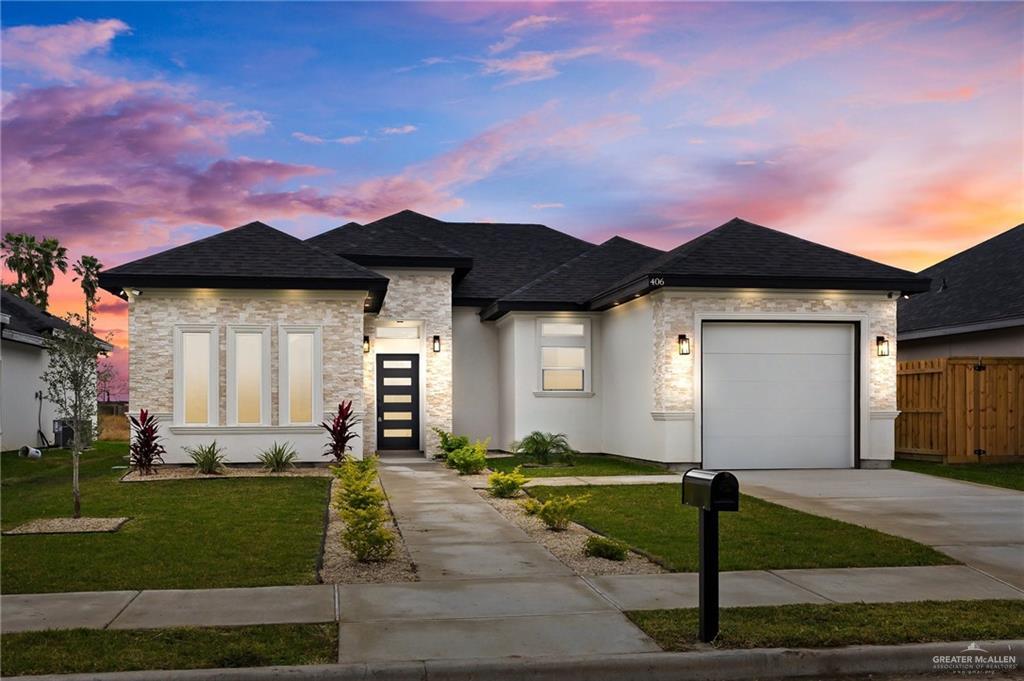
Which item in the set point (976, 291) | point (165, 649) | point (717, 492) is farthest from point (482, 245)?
point (165, 649)

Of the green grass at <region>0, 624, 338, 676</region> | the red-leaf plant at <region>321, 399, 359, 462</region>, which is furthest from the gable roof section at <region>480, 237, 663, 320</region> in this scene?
the green grass at <region>0, 624, 338, 676</region>

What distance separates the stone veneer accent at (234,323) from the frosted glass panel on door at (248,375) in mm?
237

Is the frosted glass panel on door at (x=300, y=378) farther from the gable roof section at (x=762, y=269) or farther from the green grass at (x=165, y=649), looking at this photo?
the green grass at (x=165, y=649)

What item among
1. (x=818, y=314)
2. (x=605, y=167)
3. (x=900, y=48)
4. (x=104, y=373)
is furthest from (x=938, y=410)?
(x=104, y=373)

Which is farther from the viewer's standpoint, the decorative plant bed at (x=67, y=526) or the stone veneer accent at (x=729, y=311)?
the stone veneer accent at (x=729, y=311)

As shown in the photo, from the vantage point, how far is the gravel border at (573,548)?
840 cm

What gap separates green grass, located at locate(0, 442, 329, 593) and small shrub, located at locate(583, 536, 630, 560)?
2.69 metres

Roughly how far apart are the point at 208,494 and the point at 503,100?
1032cm

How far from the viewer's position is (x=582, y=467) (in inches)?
730

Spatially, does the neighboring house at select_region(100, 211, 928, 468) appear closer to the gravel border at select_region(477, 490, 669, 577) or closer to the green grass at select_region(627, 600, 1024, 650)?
the gravel border at select_region(477, 490, 669, 577)

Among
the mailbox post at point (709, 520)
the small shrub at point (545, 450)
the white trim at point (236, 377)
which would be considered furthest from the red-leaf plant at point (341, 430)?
the mailbox post at point (709, 520)

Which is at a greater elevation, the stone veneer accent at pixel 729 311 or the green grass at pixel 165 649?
the stone veneer accent at pixel 729 311

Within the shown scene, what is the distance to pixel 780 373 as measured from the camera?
18.2 meters

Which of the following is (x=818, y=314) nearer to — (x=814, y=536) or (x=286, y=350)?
(x=814, y=536)
